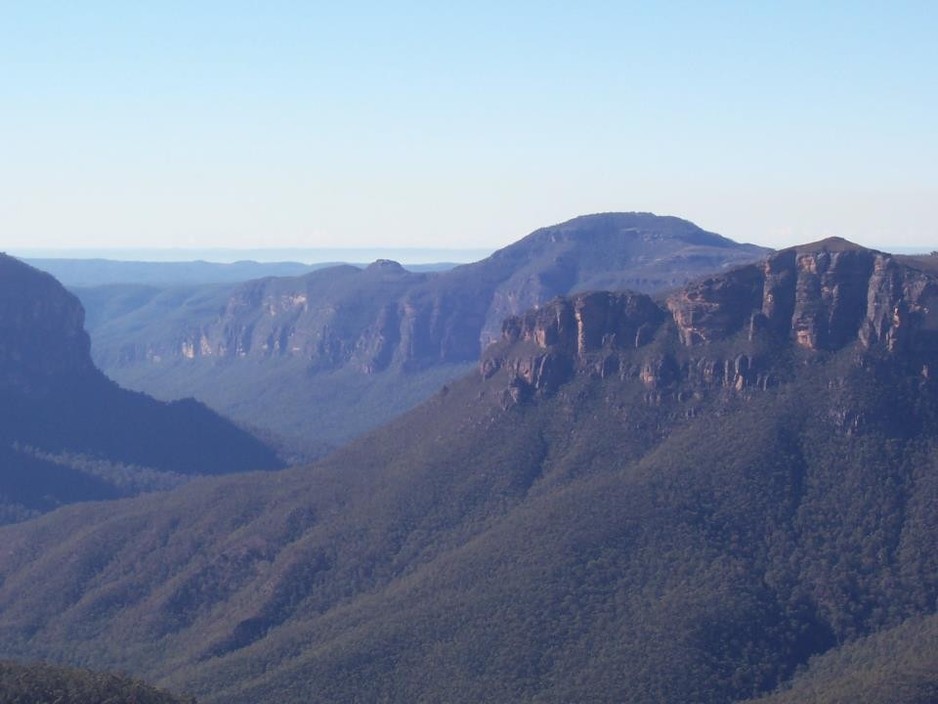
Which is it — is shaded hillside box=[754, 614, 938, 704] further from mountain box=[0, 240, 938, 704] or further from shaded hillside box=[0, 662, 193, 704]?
shaded hillside box=[0, 662, 193, 704]

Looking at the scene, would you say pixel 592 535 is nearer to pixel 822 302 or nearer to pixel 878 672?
pixel 878 672

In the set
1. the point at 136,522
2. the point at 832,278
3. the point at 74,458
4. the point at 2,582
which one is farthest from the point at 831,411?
the point at 74,458

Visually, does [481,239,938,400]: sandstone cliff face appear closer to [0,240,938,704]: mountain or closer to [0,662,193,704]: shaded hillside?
[0,240,938,704]: mountain

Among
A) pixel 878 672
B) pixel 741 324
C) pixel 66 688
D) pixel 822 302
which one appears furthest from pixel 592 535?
pixel 66 688

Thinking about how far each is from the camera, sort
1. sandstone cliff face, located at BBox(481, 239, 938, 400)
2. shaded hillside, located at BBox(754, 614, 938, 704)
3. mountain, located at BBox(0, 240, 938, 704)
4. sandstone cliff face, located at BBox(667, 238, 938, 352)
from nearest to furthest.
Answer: shaded hillside, located at BBox(754, 614, 938, 704) < mountain, located at BBox(0, 240, 938, 704) < sandstone cliff face, located at BBox(667, 238, 938, 352) < sandstone cliff face, located at BBox(481, 239, 938, 400)

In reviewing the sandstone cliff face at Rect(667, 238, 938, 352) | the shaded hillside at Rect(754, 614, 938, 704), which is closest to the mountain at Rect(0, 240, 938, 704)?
the sandstone cliff face at Rect(667, 238, 938, 352)

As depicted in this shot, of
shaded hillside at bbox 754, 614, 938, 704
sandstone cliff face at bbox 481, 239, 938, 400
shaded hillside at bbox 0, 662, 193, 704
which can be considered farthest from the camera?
sandstone cliff face at bbox 481, 239, 938, 400

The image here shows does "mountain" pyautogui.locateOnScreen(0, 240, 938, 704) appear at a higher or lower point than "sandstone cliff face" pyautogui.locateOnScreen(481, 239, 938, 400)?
lower

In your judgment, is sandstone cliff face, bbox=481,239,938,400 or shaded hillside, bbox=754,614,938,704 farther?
sandstone cliff face, bbox=481,239,938,400
